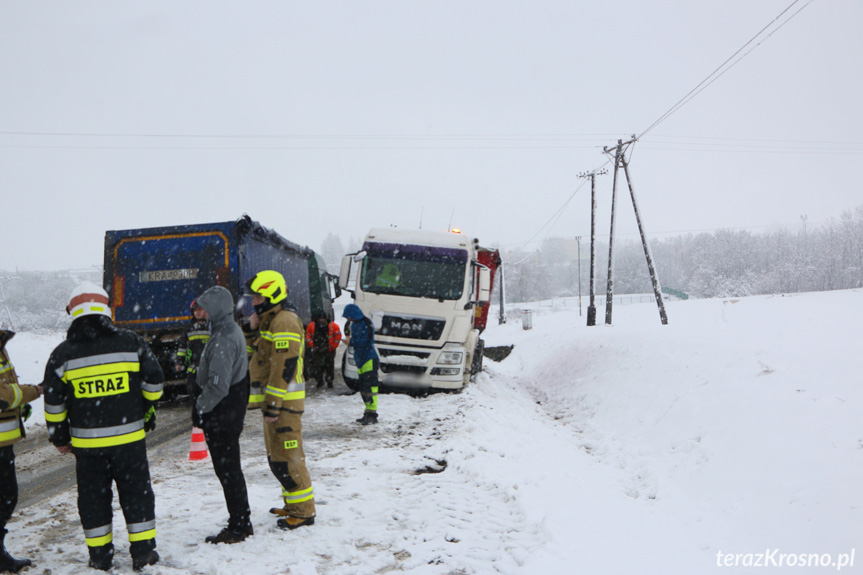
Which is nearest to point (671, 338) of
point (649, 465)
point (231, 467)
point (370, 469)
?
point (649, 465)

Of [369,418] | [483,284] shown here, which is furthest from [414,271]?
[369,418]

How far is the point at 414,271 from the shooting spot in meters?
10.3

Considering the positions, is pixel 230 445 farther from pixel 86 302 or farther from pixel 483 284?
pixel 483 284

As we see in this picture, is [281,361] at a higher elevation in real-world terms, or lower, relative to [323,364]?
higher

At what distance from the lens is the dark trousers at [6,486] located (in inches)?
142

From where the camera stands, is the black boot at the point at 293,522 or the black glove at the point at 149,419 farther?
the black boot at the point at 293,522

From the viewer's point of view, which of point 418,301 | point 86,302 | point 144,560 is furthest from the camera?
point 418,301

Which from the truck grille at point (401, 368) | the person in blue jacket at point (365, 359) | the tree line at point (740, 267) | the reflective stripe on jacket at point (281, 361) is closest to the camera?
the reflective stripe on jacket at point (281, 361)

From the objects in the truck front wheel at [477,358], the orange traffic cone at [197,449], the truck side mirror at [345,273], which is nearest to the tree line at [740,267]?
the truck front wheel at [477,358]

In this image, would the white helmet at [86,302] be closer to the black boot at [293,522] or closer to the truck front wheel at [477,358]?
the black boot at [293,522]

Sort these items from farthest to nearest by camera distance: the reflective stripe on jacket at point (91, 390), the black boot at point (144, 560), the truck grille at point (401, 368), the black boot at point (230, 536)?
the truck grille at point (401, 368) < the black boot at point (230, 536) < the black boot at point (144, 560) < the reflective stripe on jacket at point (91, 390)

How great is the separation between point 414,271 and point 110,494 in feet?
23.7

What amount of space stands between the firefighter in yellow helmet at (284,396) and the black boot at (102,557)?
1.11m

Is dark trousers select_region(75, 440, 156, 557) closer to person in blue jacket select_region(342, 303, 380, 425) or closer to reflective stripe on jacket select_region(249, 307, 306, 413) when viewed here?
reflective stripe on jacket select_region(249, 307, 306, 413)
